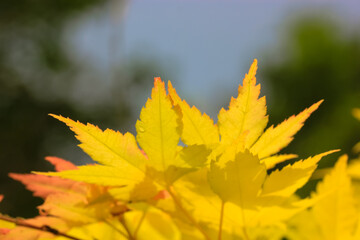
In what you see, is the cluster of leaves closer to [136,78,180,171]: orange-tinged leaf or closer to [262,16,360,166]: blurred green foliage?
[136,78,180,171]: orange-tinged leaf

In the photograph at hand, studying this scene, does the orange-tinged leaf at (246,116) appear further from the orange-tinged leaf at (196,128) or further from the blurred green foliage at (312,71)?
the blurred green foliage at (312,71)

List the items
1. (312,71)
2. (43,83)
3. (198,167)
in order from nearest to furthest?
(198,167) → (312,71) → (43,83)

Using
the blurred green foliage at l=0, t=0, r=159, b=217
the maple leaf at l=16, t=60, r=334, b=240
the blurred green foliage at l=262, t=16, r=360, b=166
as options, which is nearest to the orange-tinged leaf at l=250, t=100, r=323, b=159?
the maple leaf at l=16, t=60, r=334, b=240

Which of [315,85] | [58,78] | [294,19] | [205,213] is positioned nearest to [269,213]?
[205,213]

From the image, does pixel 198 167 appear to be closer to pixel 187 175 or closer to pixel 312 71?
pixel 187 175

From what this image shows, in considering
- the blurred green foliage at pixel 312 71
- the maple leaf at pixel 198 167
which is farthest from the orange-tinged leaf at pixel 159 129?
the blurred green foliage at pixel 312 71

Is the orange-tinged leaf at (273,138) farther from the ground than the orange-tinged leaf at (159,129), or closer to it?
farther from the ground

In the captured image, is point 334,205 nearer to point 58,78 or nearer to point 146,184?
point 146,184

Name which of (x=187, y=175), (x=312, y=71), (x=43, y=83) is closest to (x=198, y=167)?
(x=187, y=175)
